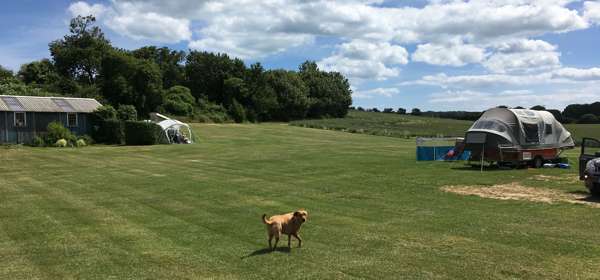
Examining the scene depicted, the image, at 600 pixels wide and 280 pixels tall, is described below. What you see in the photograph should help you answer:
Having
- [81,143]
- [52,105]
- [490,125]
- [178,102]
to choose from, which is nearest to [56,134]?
[81,143]

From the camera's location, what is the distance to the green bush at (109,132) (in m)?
39.3

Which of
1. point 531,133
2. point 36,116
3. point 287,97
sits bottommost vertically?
point 531,133

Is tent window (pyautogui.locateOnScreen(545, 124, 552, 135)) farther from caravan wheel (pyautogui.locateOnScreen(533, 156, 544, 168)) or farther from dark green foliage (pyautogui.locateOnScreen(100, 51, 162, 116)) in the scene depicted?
dark green foliage (pyautogui.locateOnScreen(100, 51, 162, 116))

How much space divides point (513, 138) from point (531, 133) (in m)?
1.35

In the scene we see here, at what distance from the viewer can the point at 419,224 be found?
10.4 metres

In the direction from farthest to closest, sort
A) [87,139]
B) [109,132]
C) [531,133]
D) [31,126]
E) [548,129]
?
[109,132]
[87,139]
[31,126]
[548,129]
[531,133]

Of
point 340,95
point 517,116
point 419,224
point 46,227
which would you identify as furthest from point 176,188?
point 340,95

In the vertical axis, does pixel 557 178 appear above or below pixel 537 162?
below

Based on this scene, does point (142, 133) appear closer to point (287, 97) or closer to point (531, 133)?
point (531, 133)

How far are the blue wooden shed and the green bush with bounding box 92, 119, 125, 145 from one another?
71 centimetres

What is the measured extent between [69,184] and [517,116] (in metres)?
19.2

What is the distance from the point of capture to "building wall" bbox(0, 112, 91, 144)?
3575 cm

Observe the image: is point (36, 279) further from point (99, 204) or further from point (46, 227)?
point (99, 204)

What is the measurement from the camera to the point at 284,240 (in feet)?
29.5
